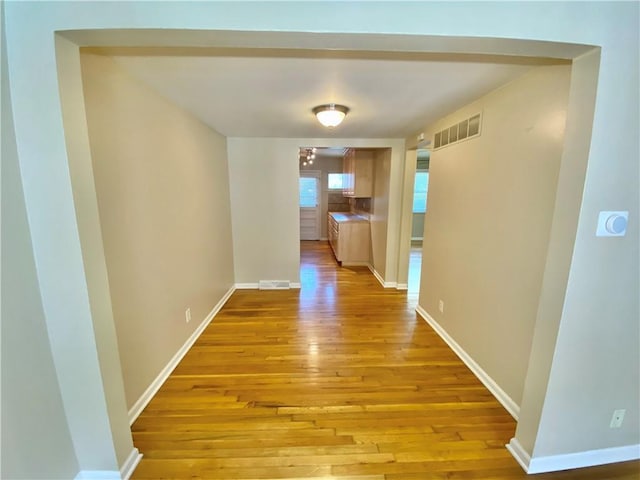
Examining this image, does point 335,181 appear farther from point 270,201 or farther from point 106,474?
point 106,474

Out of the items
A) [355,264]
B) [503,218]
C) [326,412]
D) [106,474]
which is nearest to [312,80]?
[503,218]

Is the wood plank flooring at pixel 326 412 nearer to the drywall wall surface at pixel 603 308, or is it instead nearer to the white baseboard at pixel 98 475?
the white baseboard at pixel 98 475

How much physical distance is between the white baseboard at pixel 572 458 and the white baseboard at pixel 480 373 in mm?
325

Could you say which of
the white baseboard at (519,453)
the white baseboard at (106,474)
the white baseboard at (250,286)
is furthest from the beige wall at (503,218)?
the white baseboard at (106,474)

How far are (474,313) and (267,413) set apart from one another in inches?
71.4

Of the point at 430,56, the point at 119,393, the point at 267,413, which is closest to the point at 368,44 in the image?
the point at 430,56

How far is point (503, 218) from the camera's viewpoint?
198cm

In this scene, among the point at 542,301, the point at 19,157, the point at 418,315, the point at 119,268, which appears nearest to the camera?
the point at 19,157

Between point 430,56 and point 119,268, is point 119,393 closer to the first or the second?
point 119,268

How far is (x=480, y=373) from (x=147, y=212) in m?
2.85

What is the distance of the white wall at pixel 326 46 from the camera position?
104cm

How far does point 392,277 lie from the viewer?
4.35m

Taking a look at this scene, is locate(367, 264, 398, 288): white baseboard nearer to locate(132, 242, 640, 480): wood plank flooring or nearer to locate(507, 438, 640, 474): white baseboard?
locate(132, 242, 640, 480): wood plank flooring

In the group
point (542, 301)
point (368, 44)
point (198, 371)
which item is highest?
point (368, 44)
